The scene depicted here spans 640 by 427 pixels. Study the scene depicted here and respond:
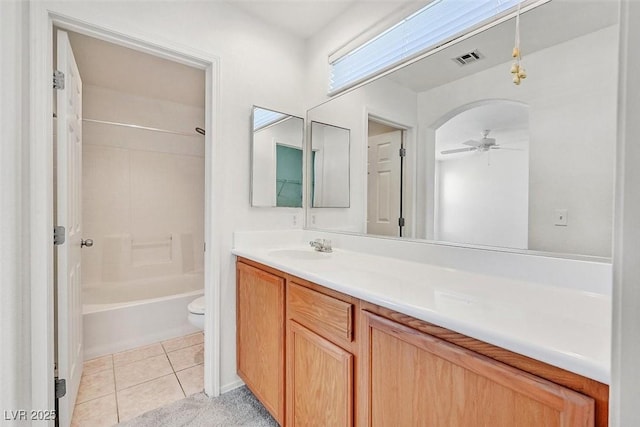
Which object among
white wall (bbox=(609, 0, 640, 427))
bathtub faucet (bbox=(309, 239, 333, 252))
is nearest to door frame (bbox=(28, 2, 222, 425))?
bathtub faucet (bbox=(309, 239, 333, 252))

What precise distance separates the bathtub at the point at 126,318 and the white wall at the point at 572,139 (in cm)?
261

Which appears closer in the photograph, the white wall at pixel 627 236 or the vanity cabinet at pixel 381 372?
the white wall at pixel 627 236

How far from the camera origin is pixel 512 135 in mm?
1077

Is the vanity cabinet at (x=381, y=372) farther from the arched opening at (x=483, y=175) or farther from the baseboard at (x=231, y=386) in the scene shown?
the arched opening at (x=483, y=175)

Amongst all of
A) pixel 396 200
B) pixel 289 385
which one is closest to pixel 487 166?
pixel 396 200

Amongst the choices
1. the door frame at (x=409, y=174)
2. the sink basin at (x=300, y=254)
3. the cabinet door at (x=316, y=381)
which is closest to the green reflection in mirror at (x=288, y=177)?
the sink basin at (x=300, y=254)

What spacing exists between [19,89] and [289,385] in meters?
1.66

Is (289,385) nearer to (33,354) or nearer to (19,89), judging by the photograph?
(33,354)

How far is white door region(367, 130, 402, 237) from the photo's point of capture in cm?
153

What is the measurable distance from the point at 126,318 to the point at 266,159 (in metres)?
1.71

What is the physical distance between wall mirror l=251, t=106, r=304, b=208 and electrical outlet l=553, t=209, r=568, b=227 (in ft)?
4.93

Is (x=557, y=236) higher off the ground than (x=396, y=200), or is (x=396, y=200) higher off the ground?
(x=396, y=200)

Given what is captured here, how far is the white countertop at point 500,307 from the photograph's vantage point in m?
0.55

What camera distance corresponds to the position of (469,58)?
47.5 inches
